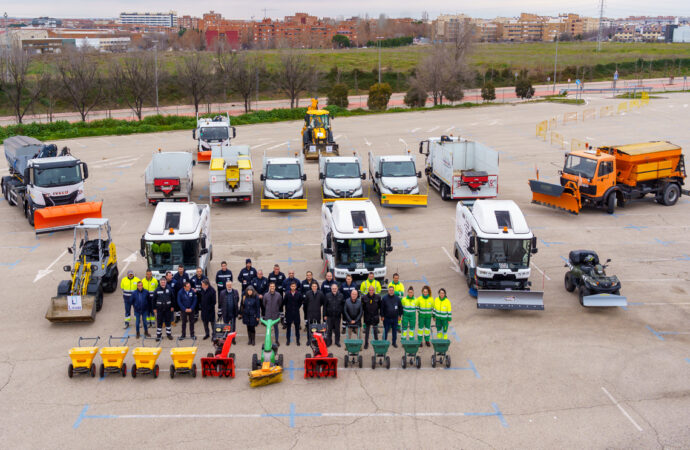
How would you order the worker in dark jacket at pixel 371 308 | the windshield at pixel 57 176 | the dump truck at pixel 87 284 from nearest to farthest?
the worker in dark jacket at pixel 371 308, the dump truck at pixel 87 284, the windshield at pixel 57 176

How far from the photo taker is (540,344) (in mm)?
15211

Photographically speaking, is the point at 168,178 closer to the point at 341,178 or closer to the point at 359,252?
the point at 341,178

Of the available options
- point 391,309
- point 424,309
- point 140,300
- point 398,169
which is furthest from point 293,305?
point 398,169

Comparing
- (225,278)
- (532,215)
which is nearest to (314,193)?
(532,215)

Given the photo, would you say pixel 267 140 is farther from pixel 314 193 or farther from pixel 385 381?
pixel 385 381

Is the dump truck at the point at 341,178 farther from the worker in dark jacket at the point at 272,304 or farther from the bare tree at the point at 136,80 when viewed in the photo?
the bare tree at the point at 136,80

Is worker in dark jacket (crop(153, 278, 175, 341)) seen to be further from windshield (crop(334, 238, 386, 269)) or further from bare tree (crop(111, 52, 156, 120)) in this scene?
bare tree (crop(111, 52, 156, 120))

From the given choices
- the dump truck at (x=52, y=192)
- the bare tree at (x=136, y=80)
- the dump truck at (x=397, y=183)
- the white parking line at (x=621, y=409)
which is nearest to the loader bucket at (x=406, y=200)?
the dump truck at (x=397, y=183)

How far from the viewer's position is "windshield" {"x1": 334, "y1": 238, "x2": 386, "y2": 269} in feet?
57.3

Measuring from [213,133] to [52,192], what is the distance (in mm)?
13313

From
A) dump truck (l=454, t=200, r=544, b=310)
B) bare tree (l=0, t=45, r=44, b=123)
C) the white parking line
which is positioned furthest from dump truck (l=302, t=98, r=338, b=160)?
bare tree (l=0, t=45, r=44, b=123)

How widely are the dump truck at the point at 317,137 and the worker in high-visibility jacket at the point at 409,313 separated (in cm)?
2196

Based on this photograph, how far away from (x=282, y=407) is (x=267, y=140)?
34451 millimetres

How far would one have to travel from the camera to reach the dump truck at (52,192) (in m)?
23.8
